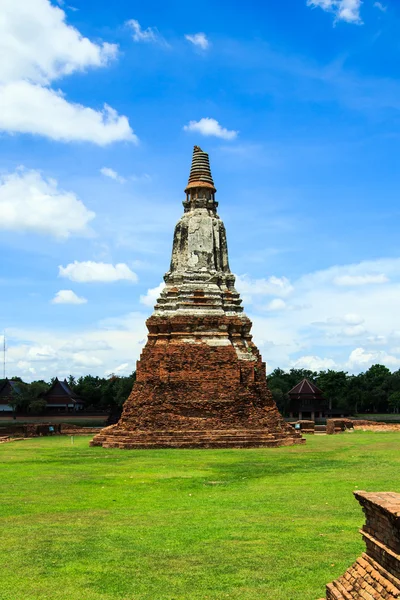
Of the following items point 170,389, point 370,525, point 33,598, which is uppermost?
point 170,389

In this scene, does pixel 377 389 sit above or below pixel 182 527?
above

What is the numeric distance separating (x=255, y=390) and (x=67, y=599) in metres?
21.5

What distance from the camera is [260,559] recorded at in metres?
9.31

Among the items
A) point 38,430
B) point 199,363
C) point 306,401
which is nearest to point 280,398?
point 306,401

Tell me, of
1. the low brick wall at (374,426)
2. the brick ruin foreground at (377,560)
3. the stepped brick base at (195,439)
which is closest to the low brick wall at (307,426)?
the low brick wall at (374,426)

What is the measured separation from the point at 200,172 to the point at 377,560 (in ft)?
90.9

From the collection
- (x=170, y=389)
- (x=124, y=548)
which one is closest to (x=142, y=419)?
(x=170, y=389)

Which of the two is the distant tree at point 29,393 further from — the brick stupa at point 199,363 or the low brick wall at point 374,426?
the brick stupa at point 199,363

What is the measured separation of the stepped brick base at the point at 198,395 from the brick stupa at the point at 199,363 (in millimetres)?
38

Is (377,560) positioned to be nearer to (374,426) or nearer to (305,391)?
(374,426)

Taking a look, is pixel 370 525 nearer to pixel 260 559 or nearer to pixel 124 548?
pixel 260 559

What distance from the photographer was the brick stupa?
27.0 meters

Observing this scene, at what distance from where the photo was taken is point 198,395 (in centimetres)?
2802

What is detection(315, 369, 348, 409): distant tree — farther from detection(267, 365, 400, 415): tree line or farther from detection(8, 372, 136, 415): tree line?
detection(8, 372, 136, 415): tree line
